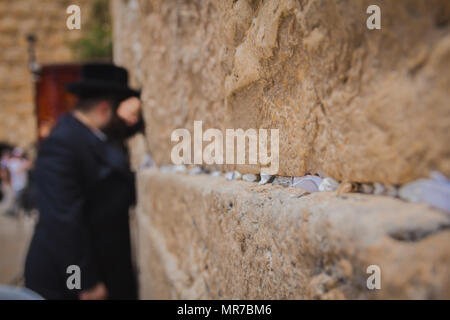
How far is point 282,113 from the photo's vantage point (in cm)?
65

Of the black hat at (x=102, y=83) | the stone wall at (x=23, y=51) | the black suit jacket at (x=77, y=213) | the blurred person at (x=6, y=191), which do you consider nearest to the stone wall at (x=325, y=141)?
the black suit jacket at (x=77, y=213)

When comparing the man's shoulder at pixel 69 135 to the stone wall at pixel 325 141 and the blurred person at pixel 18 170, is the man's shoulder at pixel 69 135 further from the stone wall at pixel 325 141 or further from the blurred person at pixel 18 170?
the blurred person at pixel 18 170

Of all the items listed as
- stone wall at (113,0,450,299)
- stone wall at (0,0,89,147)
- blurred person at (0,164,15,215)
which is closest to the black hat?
stone wall at (113,0,450,299)

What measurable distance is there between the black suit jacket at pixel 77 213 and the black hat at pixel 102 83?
0.18 m

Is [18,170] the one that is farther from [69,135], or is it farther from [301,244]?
[301,244]

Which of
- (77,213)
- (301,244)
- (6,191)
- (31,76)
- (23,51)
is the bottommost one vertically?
(6,191)

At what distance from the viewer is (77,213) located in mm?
1746

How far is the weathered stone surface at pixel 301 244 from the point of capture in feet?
1.18

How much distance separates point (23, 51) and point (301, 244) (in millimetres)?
10829

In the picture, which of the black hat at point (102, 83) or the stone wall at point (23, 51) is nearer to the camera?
the black hat at point (102, 83)

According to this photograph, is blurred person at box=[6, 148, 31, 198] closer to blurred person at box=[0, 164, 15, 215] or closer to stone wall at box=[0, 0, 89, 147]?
blurred person at box=[0, 164, 15, 215]

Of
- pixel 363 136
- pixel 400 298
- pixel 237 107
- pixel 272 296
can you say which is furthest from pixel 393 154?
pixel 237 107

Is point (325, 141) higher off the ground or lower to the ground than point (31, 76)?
lower

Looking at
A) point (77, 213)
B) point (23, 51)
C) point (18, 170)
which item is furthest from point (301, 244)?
point (23, 51)
